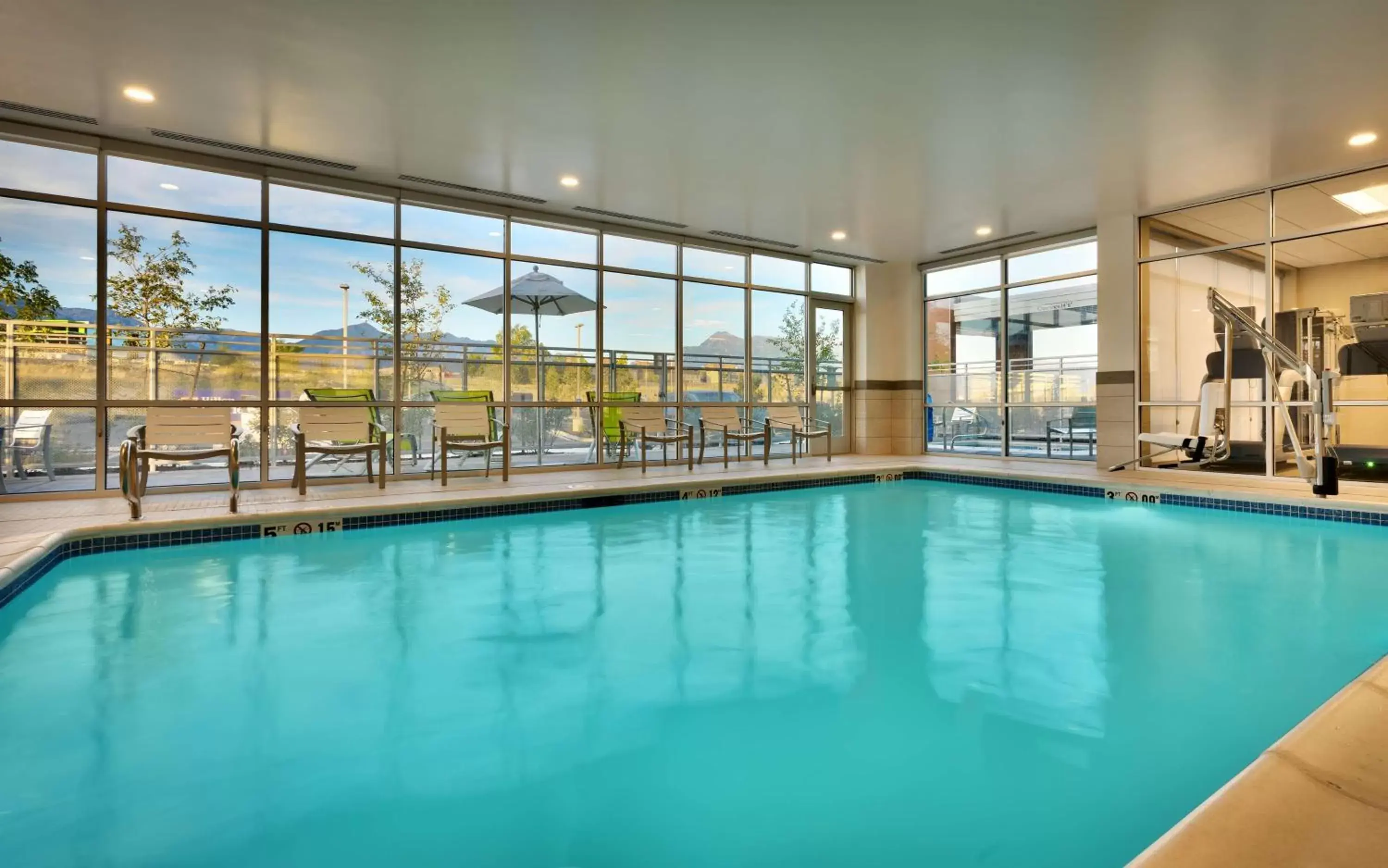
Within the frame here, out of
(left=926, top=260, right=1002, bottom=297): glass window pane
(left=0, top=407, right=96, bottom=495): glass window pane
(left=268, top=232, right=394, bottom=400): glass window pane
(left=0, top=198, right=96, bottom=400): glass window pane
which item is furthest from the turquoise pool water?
(left=926, top=260, right=1002, bottom=297): glass window pane

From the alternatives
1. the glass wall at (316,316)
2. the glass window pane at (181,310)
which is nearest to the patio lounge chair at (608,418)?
the glass wall at (316,316)

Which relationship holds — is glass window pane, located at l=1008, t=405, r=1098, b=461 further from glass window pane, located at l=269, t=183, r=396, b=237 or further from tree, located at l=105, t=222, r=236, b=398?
tree, located at l=105, t=222, r=236, b=398

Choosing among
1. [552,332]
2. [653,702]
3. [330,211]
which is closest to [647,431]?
[552,332]

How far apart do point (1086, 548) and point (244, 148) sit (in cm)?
722

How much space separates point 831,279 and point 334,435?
7103 millimetres

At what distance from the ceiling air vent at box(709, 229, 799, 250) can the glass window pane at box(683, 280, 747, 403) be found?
2.13ft

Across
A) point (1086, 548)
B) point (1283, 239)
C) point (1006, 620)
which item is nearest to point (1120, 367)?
point (1283, 239)

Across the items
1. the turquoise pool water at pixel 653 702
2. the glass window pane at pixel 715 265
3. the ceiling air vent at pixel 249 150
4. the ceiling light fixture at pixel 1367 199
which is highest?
the ceiling air vent at pixel 249 150

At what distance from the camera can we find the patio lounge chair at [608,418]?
8.05 meters

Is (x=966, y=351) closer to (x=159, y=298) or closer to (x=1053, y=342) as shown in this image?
(x=1053, y=342)

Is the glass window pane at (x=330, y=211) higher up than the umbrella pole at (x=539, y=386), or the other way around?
the glass window pane at (x=330, y=211)

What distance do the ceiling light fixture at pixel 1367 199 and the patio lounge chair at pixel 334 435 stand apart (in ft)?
29.2

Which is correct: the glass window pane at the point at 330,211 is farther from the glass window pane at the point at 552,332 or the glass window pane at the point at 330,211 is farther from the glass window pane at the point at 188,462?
the glass window pane at the point at 188,462

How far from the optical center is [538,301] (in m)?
7.77
